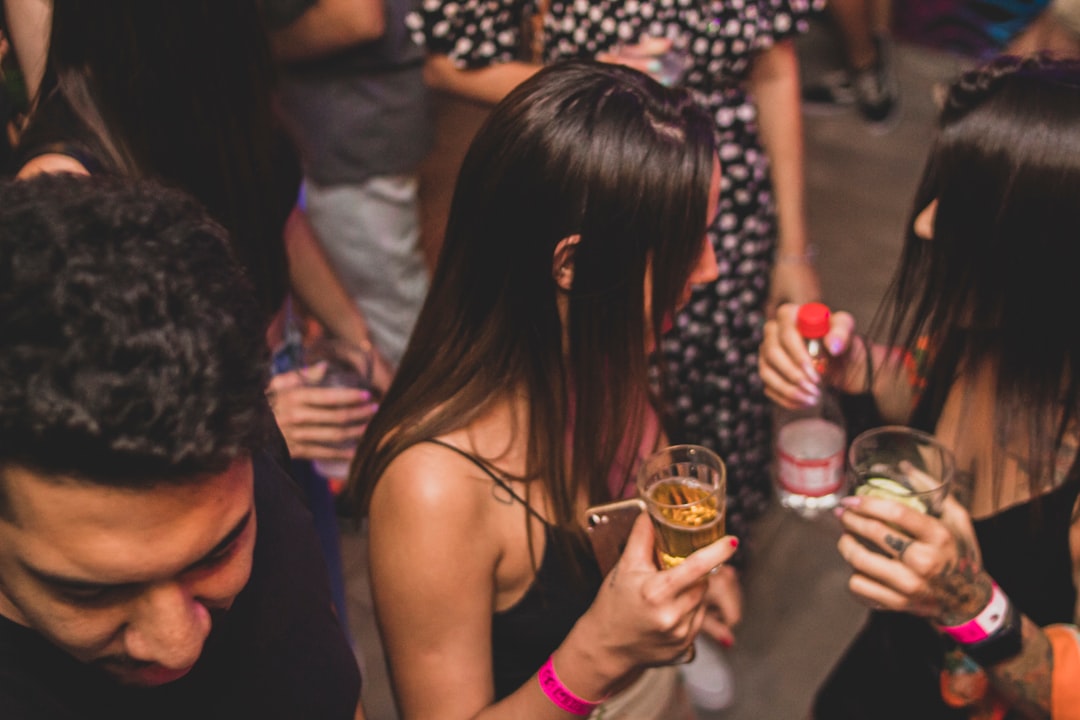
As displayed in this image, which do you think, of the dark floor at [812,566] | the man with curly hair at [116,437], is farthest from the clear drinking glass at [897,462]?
the dark floor at [812,566]

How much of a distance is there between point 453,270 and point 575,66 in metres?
0.37

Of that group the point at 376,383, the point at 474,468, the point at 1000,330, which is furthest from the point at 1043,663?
the point at 376,383

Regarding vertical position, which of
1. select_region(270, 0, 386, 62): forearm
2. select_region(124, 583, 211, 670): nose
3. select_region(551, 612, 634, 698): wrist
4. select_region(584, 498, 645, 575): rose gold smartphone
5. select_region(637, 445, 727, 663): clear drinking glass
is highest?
select_region(270, 0, 386, 62): forearm

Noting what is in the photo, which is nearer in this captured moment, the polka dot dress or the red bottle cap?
the red bottle cap

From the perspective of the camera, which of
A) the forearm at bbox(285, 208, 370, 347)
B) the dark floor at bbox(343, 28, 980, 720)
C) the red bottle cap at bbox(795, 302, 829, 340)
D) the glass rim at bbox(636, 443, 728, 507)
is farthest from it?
the dark floor at bbox(343, 28, 980, 720)

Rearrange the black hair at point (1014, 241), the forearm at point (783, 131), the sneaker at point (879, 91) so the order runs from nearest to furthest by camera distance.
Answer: the black hair at point (1014, 241), the forearm at point (783, 131), the sneaker at point (879, 91)

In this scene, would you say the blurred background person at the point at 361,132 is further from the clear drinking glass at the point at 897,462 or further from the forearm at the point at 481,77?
the clear drinking glass at the point at 897,462

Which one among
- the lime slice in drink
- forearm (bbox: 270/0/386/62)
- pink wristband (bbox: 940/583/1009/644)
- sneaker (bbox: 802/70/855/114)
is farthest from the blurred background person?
sneaker (bbox: 802/70/855/114)

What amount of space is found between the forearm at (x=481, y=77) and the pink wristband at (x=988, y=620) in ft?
5.41

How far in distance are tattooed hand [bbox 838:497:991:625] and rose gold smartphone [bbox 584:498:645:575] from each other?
35 cm

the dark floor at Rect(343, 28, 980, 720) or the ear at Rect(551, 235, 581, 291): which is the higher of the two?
the ear at Rect(551, 235, 581, 291)

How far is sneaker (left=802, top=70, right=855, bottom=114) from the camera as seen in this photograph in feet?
18.6

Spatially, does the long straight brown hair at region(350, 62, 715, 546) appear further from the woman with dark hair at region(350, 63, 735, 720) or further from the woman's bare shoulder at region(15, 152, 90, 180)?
the woman's bare shoulder at region(15, 152, 90, 180)

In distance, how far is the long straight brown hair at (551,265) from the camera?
1433 mm
